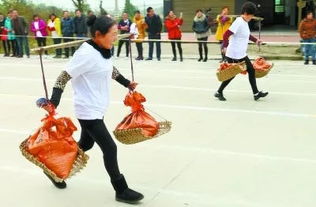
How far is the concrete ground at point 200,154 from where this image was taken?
4.38 m

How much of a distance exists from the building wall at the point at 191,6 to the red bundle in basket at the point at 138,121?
20742 mm

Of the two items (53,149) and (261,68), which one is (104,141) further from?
(261,68)

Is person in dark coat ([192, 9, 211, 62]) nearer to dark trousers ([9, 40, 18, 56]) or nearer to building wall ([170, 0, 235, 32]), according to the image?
dark trousers ([9, 40, 18, 56])

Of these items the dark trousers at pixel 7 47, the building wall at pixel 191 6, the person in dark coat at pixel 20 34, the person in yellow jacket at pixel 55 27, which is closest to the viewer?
the person in yellow jacket at pixel 55 27

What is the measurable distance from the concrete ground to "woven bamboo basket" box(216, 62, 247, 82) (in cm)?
46

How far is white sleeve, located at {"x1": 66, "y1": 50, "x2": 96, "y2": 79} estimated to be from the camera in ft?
12.8

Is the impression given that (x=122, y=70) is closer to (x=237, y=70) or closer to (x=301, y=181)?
(x=237, y=70)

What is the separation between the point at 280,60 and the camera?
14.4 m

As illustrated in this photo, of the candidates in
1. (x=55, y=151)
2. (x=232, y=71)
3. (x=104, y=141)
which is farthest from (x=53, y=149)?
(x=232, y=71)

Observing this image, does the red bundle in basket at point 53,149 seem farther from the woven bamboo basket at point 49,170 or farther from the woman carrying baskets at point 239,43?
the woman carrying baskets at point 239,43

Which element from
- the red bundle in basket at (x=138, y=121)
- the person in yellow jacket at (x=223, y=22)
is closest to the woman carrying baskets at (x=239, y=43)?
the red bundle in basket at (x=138, y=121)

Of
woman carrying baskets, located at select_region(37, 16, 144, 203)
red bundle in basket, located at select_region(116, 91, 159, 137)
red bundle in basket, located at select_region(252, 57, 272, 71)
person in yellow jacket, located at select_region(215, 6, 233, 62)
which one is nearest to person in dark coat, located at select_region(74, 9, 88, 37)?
person in yellow jacket, located at select_region(215, 6, 233, 62)

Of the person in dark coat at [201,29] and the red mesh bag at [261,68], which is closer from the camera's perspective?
the red mesh bag at [261,68]

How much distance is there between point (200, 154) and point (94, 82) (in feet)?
6.41
